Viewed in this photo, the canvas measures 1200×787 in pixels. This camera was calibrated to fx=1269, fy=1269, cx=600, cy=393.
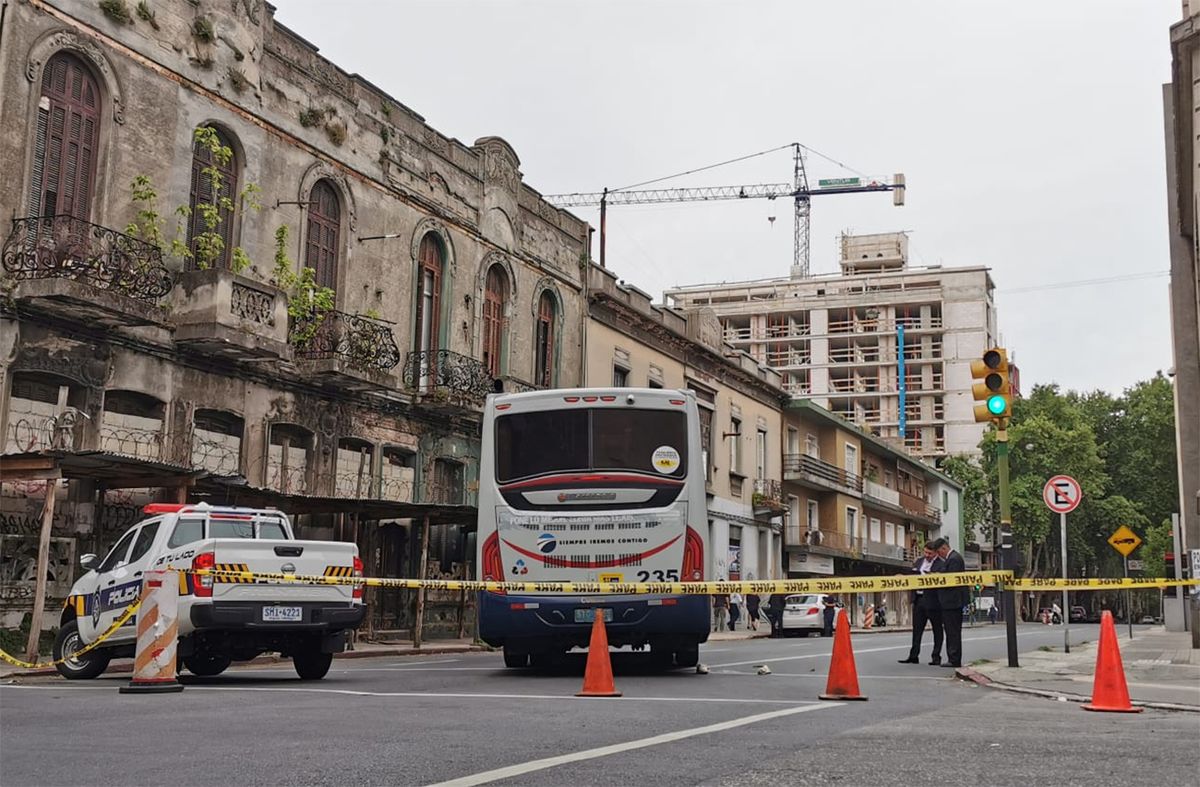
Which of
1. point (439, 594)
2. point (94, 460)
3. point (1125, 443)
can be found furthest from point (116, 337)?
point (1125, 443)

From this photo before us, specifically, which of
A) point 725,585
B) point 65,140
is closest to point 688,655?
point 725,585

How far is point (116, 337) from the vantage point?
787 inches

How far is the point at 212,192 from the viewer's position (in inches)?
907

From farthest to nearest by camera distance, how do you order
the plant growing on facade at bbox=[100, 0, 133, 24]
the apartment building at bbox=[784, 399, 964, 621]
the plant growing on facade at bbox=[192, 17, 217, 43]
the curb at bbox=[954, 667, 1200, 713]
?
the apartment building at bbox=[784, 399, 964, 621] < the plant growing on facade at bbox=[192, 17, 217, 43] < the plant growing on facade at bbox=[100, 0, 133, 24] < the curb at bbox=[954, 667, 1200, 713]

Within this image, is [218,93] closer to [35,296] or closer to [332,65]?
[332,65]

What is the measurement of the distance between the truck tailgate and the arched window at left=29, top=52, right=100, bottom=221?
338 inches

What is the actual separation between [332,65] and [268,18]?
2.25 meters

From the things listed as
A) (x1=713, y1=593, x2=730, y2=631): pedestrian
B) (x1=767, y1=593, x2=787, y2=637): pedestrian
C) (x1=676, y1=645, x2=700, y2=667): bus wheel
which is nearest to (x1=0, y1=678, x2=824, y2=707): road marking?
(x1=676, y1=645, x2=700, y2=667): bus wheel

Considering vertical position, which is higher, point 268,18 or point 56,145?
point 268,18

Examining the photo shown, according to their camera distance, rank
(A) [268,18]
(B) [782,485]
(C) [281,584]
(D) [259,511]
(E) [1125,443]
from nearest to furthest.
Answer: (C) [281,584]
(D) [259,511]
(A) [268,18]
(B) [782,485]
(E) [1125,443]

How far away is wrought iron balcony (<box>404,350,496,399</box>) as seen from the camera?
28.4 metres

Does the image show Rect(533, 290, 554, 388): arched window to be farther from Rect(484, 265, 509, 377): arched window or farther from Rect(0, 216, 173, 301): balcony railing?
Rect(0, 216, 173, 301): balcony railing

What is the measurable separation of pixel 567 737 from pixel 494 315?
992 inches

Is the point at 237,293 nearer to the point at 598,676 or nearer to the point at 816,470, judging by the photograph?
the point at 598,676
